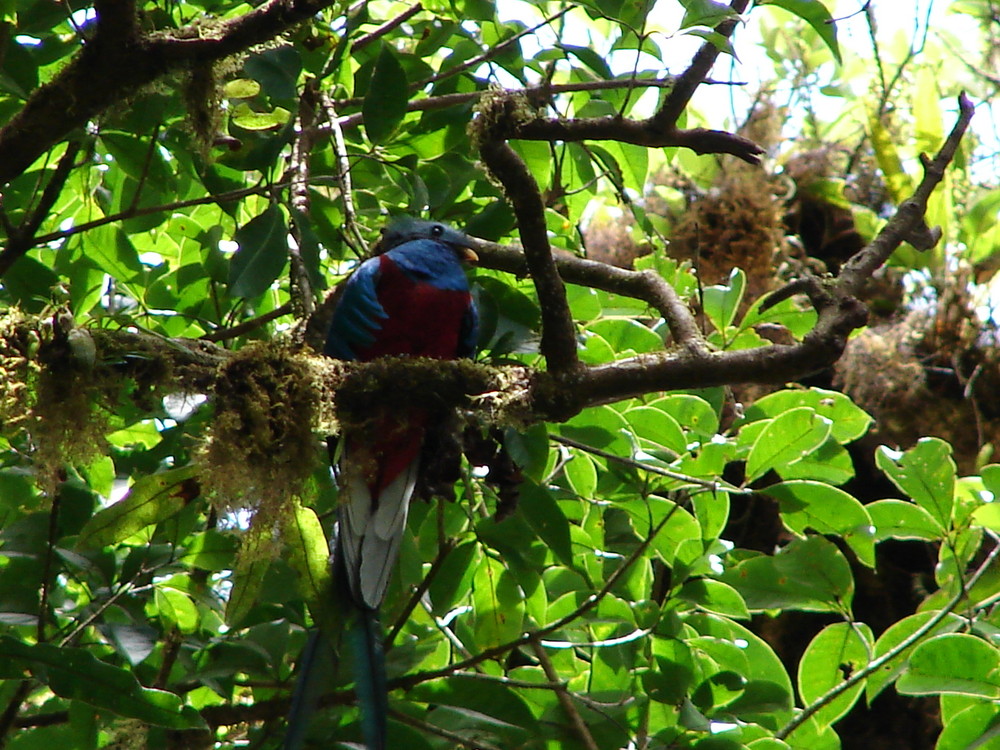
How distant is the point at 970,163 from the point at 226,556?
14.9 ft

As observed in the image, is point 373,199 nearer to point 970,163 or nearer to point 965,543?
point 965,543

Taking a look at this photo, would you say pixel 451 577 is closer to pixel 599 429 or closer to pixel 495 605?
pixel 495 605

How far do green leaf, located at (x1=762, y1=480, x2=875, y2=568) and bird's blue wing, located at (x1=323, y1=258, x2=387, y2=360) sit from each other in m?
1.02

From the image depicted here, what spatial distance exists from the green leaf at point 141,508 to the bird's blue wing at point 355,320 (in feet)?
1.81

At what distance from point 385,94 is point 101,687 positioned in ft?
4.35

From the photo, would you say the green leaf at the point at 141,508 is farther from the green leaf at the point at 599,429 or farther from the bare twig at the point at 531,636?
the green leaf at the point at 599,429

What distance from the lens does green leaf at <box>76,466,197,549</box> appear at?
204 cm

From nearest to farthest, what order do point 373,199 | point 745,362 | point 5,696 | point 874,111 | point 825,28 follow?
1. point 745,362
2. point 825,28
3. point 5,696
4. point 373,199
5. point 874,111

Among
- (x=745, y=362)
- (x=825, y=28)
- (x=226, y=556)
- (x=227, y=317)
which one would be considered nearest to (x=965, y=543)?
→ (x=745, y=362)

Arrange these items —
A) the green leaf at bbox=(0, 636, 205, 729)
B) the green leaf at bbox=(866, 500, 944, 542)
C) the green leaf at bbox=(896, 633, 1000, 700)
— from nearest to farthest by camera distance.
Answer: the green leaf at bbox=(0, 636, 205, 729) → the green leaf at bbox=(896, 633, 1000, 700) → the green leaf at bbox=(866, 500, 944, 542)

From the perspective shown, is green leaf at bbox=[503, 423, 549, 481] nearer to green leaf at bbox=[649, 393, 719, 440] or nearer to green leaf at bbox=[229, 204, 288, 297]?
green leaf at bbox=[649, 393, 719, 440]

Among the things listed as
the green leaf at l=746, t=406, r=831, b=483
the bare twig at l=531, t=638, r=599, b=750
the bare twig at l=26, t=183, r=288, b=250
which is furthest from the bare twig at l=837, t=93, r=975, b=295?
the bare twig at l=26, t=183, r=288, b=250

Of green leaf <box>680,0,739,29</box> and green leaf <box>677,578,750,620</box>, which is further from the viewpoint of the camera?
green leaf <box>677,578,750,620</box>

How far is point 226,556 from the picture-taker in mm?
2168
